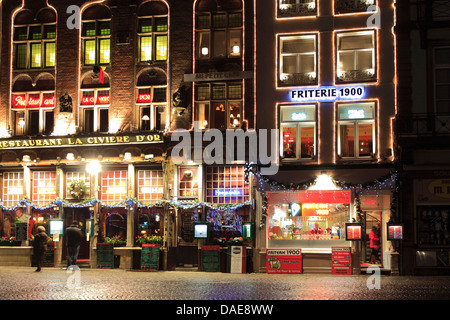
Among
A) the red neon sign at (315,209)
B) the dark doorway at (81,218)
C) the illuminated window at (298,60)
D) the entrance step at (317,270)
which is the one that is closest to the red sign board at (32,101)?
the dark doorway at (81,218)

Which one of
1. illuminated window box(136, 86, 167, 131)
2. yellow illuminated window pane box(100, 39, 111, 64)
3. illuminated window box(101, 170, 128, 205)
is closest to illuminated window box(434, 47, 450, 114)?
illuminated window box(136, 86, 167, 131)

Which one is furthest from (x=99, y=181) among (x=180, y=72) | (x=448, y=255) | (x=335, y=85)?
(x=448, y=255)

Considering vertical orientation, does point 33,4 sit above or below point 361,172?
above

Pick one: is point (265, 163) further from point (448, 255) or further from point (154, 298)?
point (154, 298)

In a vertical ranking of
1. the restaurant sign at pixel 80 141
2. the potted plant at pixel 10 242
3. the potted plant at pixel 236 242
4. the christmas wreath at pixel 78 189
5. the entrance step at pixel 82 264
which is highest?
the restaurant sign at pixel 80 141

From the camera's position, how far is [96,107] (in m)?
27.5

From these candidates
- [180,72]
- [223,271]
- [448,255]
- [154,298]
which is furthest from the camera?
[180,72]

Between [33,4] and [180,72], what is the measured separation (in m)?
7.43

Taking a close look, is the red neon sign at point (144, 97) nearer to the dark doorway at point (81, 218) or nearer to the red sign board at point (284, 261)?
the dark doorway at point (81, 218)

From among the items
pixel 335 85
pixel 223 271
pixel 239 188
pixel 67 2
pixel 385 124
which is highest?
pixel 67 2

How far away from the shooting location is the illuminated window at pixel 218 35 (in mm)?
26406

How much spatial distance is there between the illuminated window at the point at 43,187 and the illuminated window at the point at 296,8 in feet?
38.2

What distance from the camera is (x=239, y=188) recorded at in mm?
25984

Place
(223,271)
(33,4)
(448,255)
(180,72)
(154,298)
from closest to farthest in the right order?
(154,298) → (448,255) → (223,271) → (180,72) → (33,4)
